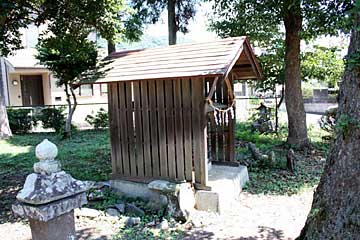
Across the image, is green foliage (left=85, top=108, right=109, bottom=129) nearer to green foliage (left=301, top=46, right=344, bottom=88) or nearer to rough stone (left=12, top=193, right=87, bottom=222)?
green foliage (left=301, top=46, right=344, bottom=88)

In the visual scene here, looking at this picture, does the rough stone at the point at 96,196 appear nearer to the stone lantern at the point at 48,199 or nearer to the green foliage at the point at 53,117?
the stone lantern at the point at 48,199

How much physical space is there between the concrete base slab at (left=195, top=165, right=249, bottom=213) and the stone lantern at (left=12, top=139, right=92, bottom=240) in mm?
3409

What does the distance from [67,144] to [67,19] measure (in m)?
5.52

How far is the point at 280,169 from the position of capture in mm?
7758

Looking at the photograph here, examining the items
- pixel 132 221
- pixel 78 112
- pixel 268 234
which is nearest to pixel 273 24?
pixel 268 234

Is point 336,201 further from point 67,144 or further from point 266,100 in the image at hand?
point 266,100

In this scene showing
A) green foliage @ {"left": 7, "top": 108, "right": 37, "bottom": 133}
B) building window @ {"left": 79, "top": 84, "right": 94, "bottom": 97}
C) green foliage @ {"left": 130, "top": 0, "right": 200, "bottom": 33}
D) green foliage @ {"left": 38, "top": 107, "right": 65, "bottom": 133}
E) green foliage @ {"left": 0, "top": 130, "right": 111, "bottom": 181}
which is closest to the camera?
green foliage @ {"left": 0, "top": 130, "right": 111, "bottom": 181}

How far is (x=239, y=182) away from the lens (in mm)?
6504

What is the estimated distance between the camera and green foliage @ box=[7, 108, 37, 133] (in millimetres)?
14180

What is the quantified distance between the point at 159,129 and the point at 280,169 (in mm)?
3331

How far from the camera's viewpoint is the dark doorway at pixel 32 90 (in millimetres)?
19891

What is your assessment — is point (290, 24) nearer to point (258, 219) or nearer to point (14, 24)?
point (258, 219)

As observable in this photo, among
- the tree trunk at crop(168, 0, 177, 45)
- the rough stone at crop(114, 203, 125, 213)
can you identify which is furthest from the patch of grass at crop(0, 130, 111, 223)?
the tree trunk at crop(168, 0, 177, 45)

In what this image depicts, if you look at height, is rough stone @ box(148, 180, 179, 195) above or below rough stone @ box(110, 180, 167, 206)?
above
